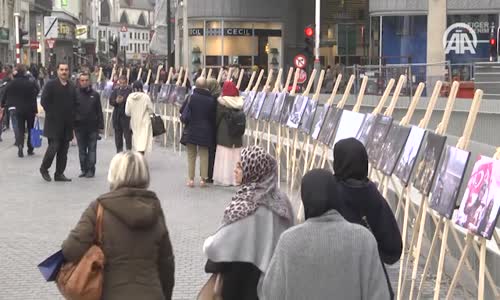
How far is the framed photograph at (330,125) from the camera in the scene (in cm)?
1039

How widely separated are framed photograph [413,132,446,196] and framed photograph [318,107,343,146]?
10.7 ft

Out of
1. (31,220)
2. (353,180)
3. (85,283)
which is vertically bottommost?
(31,220)

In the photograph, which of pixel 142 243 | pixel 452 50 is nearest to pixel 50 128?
pixel 142 243

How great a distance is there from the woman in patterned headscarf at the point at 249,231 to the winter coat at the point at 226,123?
27.6 ft

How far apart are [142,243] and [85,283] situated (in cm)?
35

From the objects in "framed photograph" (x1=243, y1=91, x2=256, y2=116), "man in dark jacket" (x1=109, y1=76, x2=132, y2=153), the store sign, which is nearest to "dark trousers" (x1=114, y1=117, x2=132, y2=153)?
"man in dark jacket" (x1=109, y1=76, x2=132, y2=153)

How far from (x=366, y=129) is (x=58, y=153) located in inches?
259

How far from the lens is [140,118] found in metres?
15.4

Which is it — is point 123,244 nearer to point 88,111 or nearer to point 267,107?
point 88,111

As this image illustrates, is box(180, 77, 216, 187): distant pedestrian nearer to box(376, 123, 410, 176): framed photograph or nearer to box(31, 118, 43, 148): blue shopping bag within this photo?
box(31, 118, 43, 148): blue shopping bag

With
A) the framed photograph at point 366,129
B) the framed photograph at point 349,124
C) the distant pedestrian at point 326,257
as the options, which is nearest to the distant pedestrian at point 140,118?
Answer: the framed photograph at point 349,124

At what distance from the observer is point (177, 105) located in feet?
66.5

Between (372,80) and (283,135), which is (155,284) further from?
(372,80)

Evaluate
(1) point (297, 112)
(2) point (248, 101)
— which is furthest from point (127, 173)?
(2) point (248, 101)
